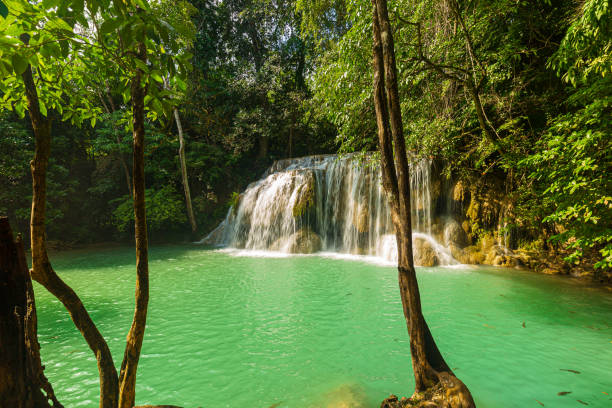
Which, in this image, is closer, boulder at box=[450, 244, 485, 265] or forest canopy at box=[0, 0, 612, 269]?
forest canopy at box=[0, 0, 612, 269]

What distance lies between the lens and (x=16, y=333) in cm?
114

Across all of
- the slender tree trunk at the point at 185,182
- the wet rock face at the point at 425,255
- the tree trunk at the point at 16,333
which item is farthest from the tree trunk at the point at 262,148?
the tree trunk at the point at 16,333

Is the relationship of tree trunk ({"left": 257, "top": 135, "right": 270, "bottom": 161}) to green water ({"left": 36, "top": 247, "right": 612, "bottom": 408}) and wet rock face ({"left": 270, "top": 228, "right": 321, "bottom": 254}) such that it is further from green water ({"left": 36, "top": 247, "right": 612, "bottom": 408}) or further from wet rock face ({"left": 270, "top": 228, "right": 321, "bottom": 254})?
green water ({"left": 36, "top": 247, "right": 612, "bottom": 408})

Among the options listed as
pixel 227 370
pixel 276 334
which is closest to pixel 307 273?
pixel 276 334

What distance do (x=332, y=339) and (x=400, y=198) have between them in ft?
8.65

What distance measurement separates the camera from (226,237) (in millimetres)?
14211

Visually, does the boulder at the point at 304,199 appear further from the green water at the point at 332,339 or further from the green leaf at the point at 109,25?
the green leaf at the point at 109,25

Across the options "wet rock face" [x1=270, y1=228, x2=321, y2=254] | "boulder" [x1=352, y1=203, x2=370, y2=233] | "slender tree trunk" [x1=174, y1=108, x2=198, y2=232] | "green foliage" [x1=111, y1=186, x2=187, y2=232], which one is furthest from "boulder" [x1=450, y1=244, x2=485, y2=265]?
"green foliage" [x1=111, y1=186, x2=187, y2=232]

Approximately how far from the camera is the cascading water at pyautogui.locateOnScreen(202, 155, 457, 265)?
399 inches

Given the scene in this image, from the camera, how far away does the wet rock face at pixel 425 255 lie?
325 inches

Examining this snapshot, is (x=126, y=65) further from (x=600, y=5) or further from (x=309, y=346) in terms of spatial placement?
(x=600, y=5)

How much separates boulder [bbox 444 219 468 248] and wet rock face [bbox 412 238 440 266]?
103cm

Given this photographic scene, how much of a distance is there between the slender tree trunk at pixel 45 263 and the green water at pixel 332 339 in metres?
1.31

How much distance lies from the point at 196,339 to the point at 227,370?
1009 millimetres
